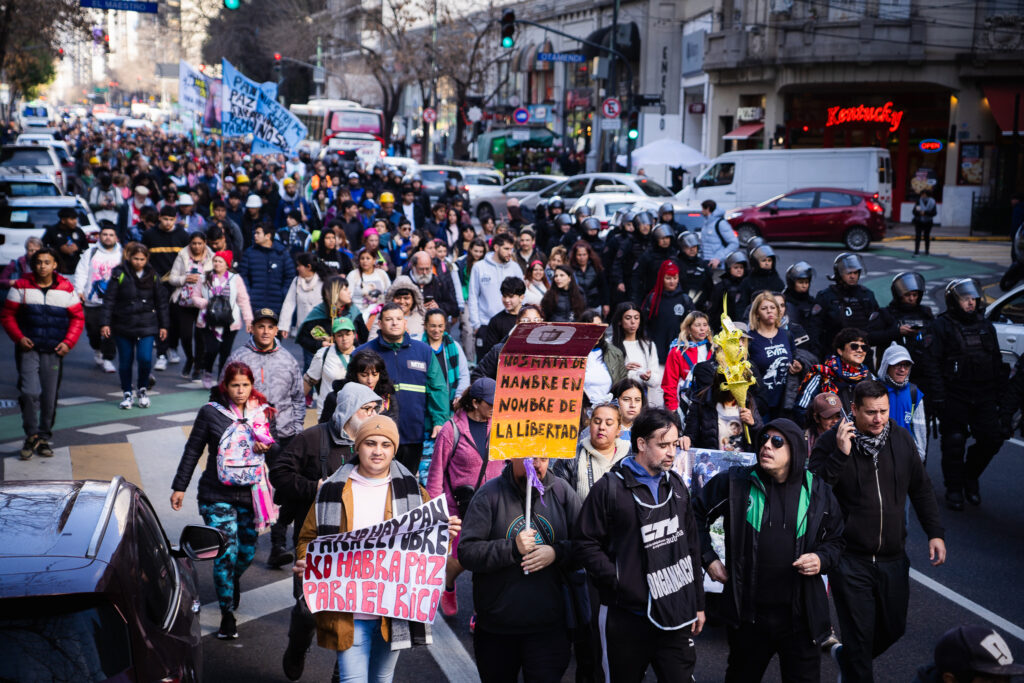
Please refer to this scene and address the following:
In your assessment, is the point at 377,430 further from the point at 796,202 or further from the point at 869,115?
the point at 869,115

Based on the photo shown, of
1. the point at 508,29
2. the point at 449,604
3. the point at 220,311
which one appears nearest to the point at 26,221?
the point at 220,311

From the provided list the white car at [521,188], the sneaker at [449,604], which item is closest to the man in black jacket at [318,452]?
the sneaker at [449,604]

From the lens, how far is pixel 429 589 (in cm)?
489

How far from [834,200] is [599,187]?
5.88m

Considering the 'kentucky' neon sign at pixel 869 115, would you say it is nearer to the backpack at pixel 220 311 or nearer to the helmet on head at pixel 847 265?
the helmet on head at pixel 847 265

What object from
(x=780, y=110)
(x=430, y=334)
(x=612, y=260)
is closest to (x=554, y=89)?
(x=780, y=110)

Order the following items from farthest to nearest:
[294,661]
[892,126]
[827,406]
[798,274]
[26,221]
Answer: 1. [892,126]
2. [26,221]
3. [798,274]
4. [827,406]
5. [294,661]

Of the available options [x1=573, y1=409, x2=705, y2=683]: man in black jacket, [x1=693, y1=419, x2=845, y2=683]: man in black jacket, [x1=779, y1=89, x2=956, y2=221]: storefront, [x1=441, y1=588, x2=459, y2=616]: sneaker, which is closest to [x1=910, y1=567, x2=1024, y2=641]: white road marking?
[x1=693, y1=419, x2=845, y2=683]: man in black jacket

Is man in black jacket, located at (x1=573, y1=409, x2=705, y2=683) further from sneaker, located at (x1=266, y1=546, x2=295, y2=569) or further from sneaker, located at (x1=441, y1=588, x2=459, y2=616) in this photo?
sneaker, located at (x1=266, y1=546, x2=295, y2=569)

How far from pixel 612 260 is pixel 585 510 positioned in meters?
11.3

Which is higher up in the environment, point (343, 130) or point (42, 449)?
point (343, 130)

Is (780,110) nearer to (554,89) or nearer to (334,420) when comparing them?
(554,89)

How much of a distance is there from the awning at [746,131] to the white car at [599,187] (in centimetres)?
1189

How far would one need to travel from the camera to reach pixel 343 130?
168 feet
